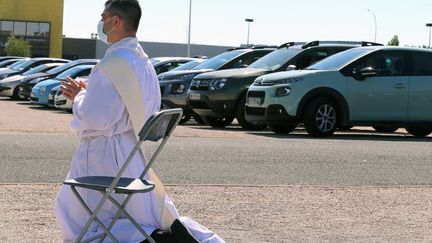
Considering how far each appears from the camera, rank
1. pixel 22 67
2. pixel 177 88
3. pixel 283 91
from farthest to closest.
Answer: pixel 22 67, pixel 177 88, pixel 283 91

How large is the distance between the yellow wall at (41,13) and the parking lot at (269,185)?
217 feet

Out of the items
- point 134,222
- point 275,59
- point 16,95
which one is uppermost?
point 275,59

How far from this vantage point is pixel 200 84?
17641 mm

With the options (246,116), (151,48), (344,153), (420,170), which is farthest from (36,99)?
(151,48)

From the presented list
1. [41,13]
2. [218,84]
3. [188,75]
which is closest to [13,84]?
[188,75]

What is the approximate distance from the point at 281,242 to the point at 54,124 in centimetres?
1091

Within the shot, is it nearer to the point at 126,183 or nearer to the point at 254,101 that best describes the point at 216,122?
the point at 254,101

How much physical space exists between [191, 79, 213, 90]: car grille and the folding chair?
12.4 metres

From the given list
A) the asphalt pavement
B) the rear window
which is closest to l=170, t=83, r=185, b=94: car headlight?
the asphalt pavement

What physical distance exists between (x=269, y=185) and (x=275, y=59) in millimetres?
8700

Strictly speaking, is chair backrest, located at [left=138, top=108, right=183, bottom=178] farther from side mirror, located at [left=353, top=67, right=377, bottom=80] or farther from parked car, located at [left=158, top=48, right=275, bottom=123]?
parked car, located at [left=158, top=48, right=275, bottom=123]

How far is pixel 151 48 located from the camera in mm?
79000

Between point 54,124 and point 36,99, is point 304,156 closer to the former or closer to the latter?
point 54,124

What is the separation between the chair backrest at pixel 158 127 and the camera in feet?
15.3
